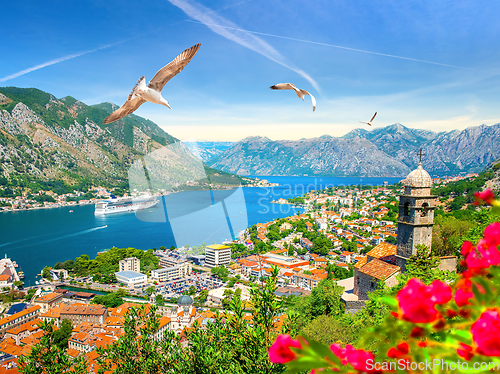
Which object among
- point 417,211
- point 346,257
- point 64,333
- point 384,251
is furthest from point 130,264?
point 417,211

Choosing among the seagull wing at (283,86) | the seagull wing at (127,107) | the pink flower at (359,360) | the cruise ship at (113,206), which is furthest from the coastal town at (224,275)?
the cruise ship at (113,206)

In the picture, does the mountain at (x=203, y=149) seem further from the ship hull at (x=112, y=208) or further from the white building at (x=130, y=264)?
the ship hull at (x=112, y=208)

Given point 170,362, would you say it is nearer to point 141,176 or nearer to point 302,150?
point 141,176

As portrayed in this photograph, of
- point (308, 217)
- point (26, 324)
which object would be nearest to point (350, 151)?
point (308, 217)

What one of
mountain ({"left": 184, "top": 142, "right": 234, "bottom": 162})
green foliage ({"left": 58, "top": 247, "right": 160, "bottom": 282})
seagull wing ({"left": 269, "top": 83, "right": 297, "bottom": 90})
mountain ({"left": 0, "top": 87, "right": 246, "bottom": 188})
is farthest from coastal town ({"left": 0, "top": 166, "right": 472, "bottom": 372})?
mountain ({"left": 0, "top": 87, "right": 246, "bottom": 188})

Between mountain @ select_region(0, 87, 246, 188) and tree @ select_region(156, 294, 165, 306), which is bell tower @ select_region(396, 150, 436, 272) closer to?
tree @ select_region(156, 294, 165, 306)

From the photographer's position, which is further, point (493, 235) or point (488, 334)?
point (493, 235)

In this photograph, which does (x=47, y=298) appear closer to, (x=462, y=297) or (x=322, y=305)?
(x=322, y=305)
